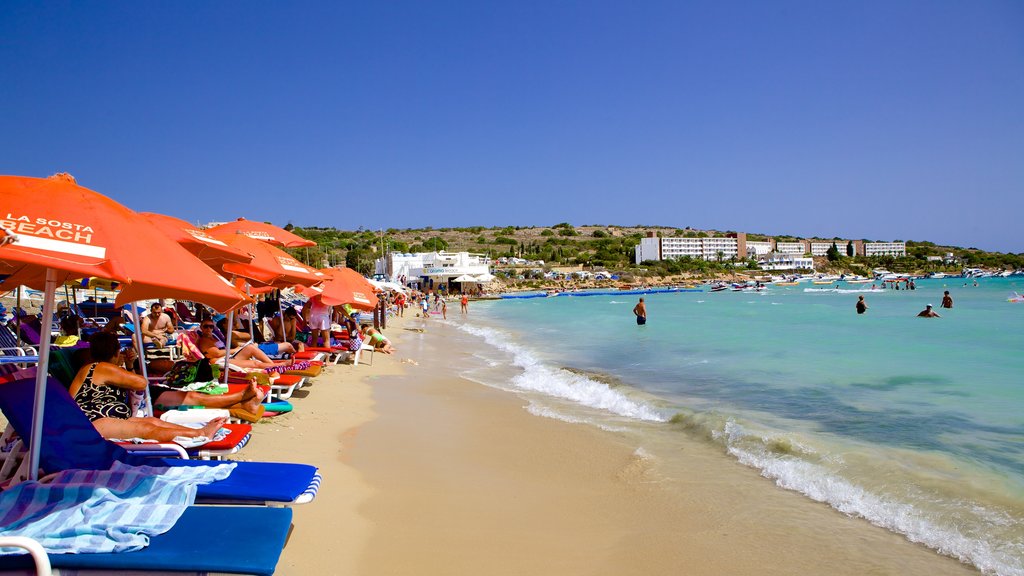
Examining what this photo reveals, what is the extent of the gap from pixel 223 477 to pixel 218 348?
5271mm

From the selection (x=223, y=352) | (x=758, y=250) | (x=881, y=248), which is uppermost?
(x=758, y=250)

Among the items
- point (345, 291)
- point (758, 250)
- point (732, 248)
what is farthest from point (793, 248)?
point (345, 291)

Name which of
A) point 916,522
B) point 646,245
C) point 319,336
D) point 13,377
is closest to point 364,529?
point 13,377

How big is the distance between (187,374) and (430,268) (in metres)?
59.3

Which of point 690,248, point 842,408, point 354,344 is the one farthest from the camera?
point 690,248

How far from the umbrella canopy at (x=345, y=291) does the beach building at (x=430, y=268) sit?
Answer: 50.0 meters

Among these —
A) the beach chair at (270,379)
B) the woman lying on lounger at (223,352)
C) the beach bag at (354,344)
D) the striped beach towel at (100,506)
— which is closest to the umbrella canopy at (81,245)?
the striped beach towel at (100,506)

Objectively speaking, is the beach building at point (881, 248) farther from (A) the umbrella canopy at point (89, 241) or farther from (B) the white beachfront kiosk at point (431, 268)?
(A) the umbrella canopy at point (89, 241)

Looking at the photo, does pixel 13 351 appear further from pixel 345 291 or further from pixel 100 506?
pixel 100 506

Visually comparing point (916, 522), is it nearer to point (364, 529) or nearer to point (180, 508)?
point (364, 529)

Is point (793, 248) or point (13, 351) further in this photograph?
point (793, 248)

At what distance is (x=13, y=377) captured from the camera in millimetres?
3584

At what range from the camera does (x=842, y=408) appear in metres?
9.12

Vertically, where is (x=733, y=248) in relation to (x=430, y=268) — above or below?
above
